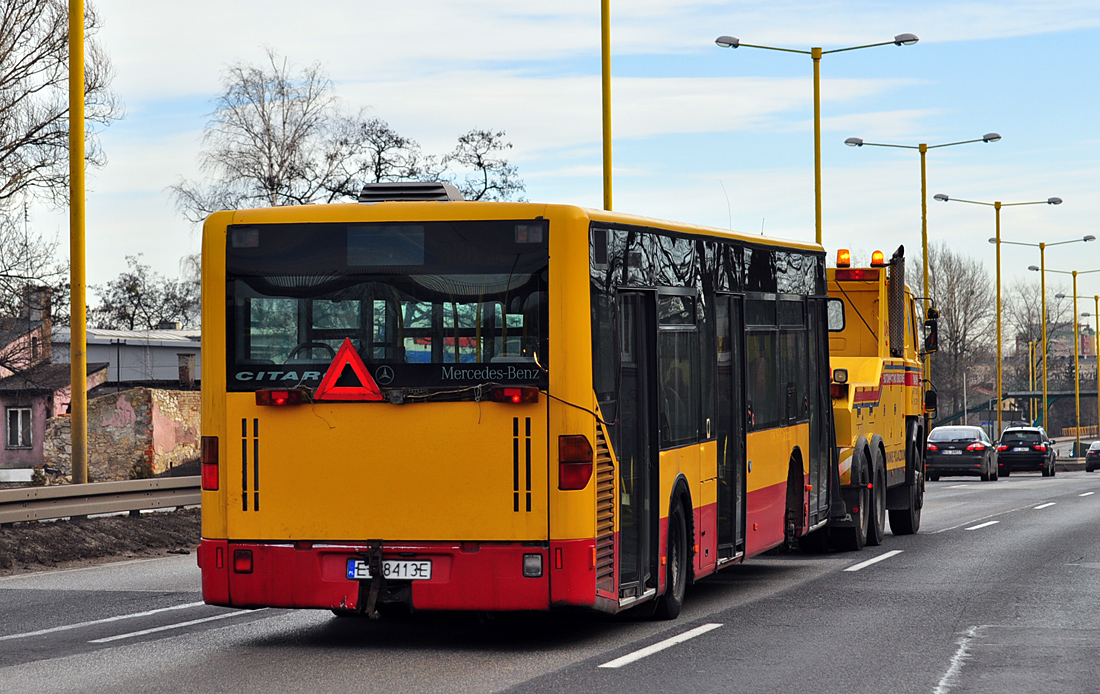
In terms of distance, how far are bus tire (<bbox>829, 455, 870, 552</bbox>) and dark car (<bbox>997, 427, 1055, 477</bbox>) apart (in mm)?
32571

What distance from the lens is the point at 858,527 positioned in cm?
1688

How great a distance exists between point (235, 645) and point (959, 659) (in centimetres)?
450

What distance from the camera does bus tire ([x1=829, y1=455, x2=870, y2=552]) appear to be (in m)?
16.7

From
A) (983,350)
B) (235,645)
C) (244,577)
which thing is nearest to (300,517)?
(244,577)

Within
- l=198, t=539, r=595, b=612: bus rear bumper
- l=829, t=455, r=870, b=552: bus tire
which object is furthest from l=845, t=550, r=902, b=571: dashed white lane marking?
l=198, t=539, r=595, b=612: bus rear bumper

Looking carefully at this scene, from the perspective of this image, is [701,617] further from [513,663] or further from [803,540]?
[803,540]

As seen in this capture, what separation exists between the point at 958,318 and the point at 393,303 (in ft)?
315

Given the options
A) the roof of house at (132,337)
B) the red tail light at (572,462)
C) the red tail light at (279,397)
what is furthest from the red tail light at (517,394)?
the roof of house at (132,337)

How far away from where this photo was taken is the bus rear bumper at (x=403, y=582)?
923 cm

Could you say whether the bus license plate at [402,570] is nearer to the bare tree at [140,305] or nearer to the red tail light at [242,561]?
the red tail light at [242,561]

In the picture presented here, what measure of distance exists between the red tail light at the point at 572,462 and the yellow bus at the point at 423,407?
0.01m

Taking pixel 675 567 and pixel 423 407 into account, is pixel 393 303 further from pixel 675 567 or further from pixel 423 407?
pixel 675 567

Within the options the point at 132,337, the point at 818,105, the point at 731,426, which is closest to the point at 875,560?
→ the point at 731,426

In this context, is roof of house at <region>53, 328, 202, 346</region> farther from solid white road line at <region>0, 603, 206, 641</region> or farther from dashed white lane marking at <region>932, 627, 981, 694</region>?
dashed white lane marking at <region>932, 627, 981, 694</region>
